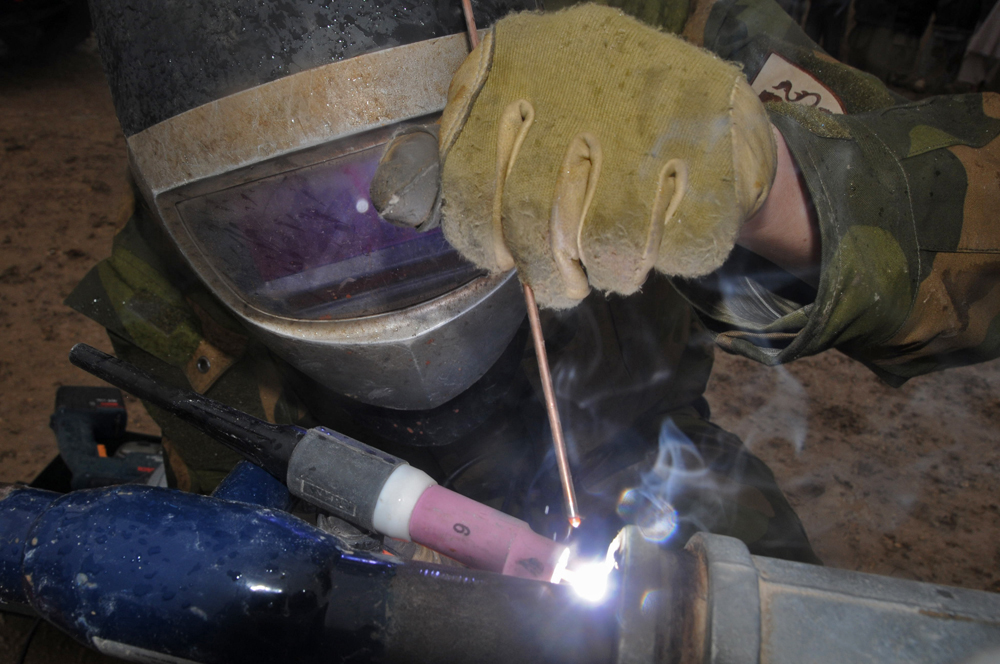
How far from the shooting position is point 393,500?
69 centimetres

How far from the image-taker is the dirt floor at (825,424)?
1.80 meters

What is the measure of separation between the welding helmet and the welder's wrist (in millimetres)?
435

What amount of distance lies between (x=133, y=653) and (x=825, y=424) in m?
2.23

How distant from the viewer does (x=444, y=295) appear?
106 cm

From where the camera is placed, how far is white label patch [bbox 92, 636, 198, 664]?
20.9 inches

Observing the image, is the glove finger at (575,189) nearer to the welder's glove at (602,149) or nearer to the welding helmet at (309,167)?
the welder's glove at (602,149)

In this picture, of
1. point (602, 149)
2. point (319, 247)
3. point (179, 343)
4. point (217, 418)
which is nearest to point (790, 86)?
point (602, 149)

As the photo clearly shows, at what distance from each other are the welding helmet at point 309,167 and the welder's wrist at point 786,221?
1.43 feet

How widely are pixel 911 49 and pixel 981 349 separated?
5.01 metres

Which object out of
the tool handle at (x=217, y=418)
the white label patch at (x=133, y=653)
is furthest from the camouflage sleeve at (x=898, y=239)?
the white label patch at (x=133, y=653)

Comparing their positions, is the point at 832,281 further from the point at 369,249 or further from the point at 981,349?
the point at 369,249

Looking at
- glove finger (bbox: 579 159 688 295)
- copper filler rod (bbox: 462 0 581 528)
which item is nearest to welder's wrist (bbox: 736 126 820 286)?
glove finger (bbox: 579 159 688 295)

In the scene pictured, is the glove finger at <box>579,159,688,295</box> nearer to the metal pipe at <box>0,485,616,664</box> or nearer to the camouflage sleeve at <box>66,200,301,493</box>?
the metal pipe at <box>0,485,616,664</box>

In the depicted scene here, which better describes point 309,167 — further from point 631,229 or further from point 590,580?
point 590,580
